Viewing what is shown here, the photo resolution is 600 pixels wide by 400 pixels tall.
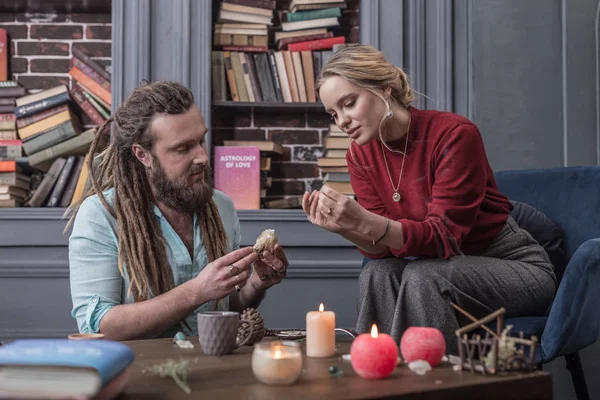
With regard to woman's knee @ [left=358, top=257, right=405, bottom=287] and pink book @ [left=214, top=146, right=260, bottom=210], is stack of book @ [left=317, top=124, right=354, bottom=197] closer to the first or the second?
pink book @ [left=214, top=146, right=260, bottom=210]

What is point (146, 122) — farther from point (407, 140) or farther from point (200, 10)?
point (200, 10)

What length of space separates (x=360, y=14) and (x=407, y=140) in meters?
1.15

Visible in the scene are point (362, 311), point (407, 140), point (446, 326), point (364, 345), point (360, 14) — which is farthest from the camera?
point (360, 14)

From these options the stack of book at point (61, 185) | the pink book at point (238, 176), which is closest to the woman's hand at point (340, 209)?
the pink book at point (238, 176)

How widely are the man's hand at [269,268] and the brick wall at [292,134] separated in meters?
1.23

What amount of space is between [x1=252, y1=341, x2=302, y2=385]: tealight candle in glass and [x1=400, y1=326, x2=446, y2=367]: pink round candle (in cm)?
22

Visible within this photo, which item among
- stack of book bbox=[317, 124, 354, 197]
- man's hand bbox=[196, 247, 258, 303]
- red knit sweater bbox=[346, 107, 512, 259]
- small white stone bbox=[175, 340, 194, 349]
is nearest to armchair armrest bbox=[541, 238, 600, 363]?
red knit sweater bbox=[346, 107, 512, 259]

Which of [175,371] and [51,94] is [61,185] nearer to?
[51,94]

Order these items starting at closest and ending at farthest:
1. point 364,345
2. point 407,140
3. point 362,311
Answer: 1. point 364,345
2. point 362,311
3. point 407,140

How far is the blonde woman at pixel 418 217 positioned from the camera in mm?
1601

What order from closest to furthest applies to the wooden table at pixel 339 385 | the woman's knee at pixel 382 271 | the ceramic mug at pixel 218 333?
the wooden table at pixel 339 385
the ceramic mug at pixel 218 333
the woman's knee at pixel 382 271

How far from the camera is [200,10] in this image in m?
2.66

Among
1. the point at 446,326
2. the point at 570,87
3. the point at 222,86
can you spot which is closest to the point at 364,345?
the point at 446,326

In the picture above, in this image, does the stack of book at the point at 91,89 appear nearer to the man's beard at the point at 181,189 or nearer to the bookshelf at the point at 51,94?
the bookshelf at the point at 51,94
